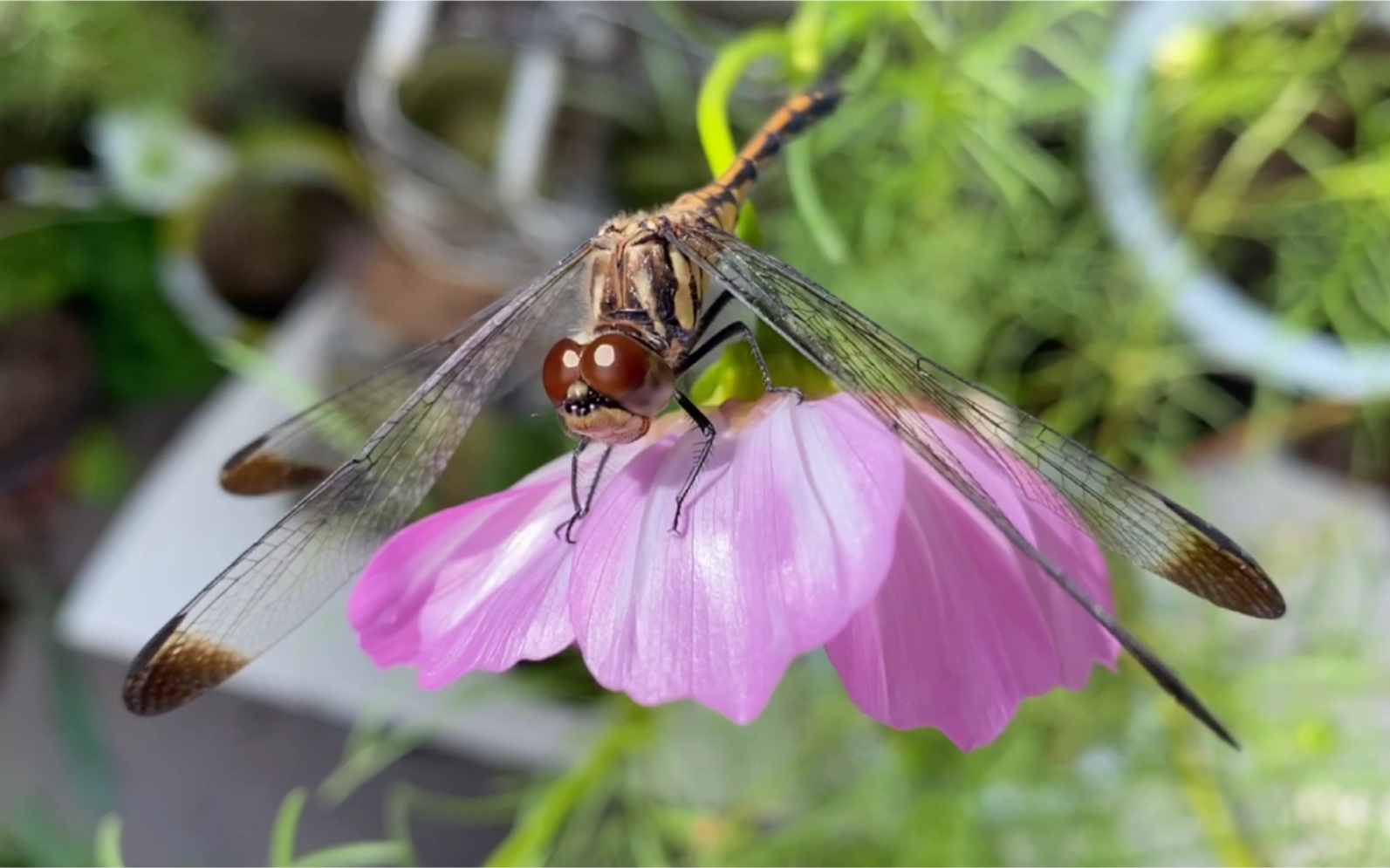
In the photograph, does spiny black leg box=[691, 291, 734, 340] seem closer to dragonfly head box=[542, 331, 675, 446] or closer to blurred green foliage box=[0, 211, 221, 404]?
dragonfly head box=[542, 331, 675, 446]

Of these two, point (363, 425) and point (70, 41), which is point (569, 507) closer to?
point (363, 425)

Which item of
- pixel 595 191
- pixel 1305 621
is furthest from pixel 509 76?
pixel 1305 621

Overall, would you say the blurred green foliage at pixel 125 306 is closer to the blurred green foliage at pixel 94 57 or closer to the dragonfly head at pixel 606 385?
the blurred green foliage at pixel 94 57

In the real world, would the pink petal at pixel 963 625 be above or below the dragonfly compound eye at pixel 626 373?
below

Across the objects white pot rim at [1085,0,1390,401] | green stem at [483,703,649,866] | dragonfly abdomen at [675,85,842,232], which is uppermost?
dragonfly abdomen at [675,85,842,232]

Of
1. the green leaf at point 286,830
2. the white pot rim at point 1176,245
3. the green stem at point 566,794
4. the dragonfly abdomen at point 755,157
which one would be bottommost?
the green stem at point 566,794

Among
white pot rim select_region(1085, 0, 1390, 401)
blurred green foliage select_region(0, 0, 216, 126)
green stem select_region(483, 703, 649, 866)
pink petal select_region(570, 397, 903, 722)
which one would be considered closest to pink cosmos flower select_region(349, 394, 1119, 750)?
pink petal select_region(570, 397, 903, 722)

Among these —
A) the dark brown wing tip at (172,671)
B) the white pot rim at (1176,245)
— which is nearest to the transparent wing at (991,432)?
the dark brown wing tip at (172,671)

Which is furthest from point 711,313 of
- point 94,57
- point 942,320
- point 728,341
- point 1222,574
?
point 94,57
